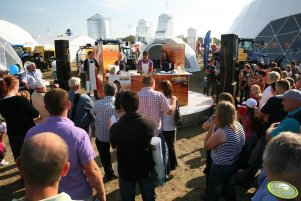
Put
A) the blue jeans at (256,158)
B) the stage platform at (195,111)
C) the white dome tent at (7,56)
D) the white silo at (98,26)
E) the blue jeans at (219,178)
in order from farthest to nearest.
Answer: the white silo at (98,26) < the white dome tent at (7,56) < the stage platform at (195,111) < the blue jeans at (256,158) < the blue jeans at (219,178)

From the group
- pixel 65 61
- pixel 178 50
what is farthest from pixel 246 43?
pixel 65 61

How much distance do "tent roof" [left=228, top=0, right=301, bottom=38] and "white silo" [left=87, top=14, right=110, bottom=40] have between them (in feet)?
103

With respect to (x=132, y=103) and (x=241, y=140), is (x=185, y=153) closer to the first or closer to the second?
(x=241, y=140)

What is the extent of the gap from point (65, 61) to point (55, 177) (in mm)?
7788

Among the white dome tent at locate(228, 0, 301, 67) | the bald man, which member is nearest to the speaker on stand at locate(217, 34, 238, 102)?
the bald man

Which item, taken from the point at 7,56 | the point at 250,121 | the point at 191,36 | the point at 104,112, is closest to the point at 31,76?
the point at 104,112

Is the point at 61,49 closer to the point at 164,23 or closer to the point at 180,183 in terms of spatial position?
the point at 180,183

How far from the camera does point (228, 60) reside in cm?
697

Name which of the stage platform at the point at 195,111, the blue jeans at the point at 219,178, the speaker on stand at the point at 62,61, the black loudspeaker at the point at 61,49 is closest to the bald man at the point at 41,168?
the blue jeans at the point at 219,178

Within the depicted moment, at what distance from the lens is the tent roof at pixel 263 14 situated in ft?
60.5

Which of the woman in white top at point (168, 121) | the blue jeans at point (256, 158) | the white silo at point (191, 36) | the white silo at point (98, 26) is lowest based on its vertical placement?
the blue jeans at point (256, 158)

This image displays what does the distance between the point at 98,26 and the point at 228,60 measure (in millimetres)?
45581

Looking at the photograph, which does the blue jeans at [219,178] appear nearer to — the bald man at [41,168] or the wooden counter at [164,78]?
the bald man at [41,168]

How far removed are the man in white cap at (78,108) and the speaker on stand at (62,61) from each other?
4663 millimetres
